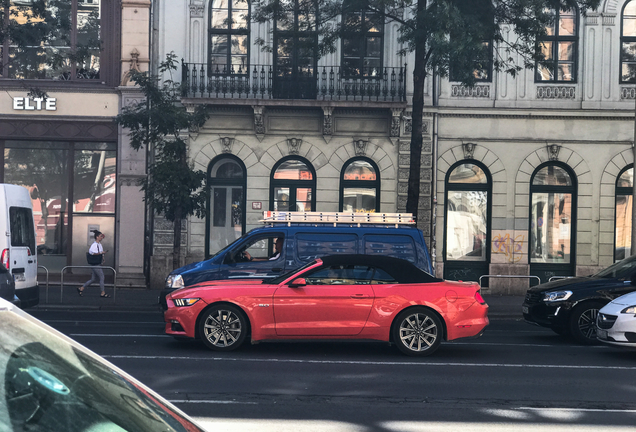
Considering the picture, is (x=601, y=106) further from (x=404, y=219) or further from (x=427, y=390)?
(x=427, y=390)

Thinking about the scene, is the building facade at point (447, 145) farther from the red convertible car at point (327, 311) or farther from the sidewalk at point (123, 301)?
the red convertible car at point (327, 311)

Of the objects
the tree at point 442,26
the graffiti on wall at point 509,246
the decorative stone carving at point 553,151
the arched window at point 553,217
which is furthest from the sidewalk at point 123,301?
the decorative stone carving at point 553,151

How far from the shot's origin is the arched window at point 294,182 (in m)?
21.7

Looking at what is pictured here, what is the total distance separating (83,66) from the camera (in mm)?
21609

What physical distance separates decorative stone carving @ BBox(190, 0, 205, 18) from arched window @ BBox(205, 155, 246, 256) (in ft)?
14.1

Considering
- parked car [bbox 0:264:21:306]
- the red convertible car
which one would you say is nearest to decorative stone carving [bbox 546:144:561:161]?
the red convertible car

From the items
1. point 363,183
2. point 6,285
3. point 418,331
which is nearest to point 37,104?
point 363,183

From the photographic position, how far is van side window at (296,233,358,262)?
1293cm

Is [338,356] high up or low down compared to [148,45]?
down

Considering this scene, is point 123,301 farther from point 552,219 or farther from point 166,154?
point 552,219

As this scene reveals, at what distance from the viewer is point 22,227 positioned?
13680mm

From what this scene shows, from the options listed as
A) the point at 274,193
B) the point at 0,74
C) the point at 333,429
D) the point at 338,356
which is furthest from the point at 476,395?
the point at 0,74

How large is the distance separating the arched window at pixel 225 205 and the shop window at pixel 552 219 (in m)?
8.85

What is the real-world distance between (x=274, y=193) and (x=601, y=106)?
33.2 ft
